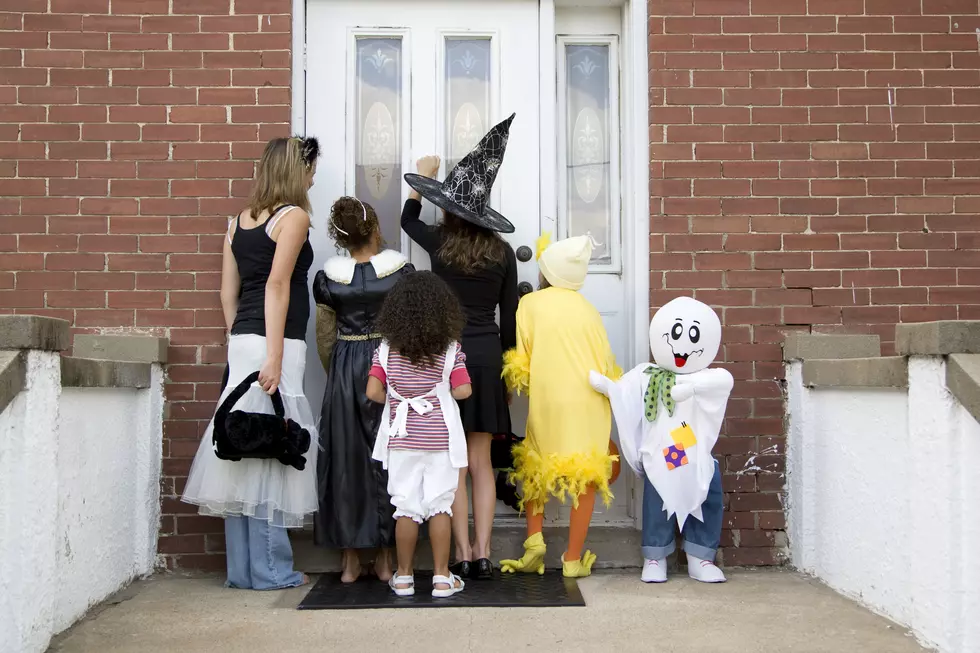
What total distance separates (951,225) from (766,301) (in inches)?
40.5

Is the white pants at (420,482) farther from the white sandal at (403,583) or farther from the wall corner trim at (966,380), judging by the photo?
the wall corner trim at (966,380)

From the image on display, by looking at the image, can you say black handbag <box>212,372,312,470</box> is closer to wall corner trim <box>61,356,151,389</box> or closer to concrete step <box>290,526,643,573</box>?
wall corner trim <box>61,356,151,389</box>

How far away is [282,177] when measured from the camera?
15.6ft

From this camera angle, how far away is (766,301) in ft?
17.0

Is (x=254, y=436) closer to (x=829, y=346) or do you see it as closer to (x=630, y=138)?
(x=630, y=138)

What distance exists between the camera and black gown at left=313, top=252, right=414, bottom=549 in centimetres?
472

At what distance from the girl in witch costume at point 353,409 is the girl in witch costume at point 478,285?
25cm

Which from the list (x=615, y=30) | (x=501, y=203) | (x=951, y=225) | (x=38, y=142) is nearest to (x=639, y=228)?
(x=501, y=203)

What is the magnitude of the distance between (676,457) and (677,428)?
0.13 meters

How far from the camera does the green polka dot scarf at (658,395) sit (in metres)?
4.62

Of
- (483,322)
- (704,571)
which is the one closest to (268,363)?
(483,322)

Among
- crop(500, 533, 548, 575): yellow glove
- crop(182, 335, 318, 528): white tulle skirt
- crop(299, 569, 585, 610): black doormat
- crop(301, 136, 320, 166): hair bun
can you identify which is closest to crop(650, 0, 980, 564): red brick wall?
crop(500, 533, 548, 575): yellow glove

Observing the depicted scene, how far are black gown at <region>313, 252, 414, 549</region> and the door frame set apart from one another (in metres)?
1.04

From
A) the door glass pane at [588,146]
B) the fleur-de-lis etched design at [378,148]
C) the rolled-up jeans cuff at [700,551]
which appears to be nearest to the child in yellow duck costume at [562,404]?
the rolled-up jeans cuff at [700,551]
